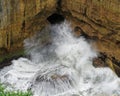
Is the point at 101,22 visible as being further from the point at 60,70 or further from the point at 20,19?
the point at 20,19

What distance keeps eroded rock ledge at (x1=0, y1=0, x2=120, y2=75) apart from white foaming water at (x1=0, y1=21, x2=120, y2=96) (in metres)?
0.39

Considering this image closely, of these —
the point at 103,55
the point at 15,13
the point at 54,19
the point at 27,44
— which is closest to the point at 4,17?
the point at 15,13

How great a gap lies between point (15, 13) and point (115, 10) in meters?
3.40

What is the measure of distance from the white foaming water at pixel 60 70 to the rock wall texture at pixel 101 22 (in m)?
0.43

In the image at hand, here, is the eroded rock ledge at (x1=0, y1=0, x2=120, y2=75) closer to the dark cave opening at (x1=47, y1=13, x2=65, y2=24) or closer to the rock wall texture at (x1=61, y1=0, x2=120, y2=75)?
the rock wall texture at (x1=61, y1=0, x2=120, y2=75)

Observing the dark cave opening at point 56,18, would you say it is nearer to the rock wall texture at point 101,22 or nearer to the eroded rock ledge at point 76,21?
the eroded rock ledge at point 76,21

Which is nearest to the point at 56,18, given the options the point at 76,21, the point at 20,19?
the point at 76,21

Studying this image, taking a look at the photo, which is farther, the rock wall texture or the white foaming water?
the rock wall texture

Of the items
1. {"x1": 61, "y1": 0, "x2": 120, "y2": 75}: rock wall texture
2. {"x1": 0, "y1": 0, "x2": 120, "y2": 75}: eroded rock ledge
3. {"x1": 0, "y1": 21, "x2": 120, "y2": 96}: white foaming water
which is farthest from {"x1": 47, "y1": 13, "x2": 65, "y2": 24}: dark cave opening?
{"x1": 61, "y1": 0, "x2": 120, "y2": 75}: rock wall texture

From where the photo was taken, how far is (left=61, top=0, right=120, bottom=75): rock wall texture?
13.2 m

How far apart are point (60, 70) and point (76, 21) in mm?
2204

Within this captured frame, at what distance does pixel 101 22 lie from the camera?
532 inches

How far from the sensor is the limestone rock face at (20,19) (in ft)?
43.5

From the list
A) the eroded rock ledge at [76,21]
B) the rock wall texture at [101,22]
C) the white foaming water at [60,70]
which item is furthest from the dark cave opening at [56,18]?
the rock wall texture at [101,22]
